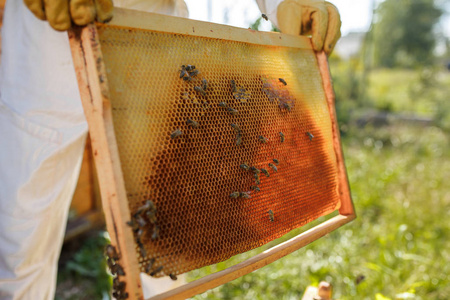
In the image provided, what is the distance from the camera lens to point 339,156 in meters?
2.03

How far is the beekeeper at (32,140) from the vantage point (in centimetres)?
172

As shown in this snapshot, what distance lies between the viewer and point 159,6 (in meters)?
2.06

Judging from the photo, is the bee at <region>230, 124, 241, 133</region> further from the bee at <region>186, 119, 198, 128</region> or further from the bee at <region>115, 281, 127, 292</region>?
the bee at <region>115, 281, 127, 292</region>

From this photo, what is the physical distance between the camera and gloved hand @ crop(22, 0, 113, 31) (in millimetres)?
1131

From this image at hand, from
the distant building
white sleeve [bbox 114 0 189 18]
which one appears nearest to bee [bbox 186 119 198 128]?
white sleeve [bbox 114 0 189 18]

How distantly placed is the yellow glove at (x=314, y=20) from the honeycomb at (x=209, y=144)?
0.21m

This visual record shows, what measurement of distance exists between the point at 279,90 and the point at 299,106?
16 centimetres

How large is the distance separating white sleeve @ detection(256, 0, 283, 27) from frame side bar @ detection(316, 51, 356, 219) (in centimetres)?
36

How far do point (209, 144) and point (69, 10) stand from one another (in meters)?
0.69

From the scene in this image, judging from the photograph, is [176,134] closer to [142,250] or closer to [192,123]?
[192,123]

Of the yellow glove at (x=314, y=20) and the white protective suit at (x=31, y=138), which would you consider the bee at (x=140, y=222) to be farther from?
the yellow glove at (x=314, y=20)

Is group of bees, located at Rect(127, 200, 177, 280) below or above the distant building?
below

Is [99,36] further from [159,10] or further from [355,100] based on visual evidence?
[355,100]

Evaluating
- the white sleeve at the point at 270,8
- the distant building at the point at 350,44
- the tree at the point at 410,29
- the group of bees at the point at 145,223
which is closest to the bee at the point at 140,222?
the group of bees at the point at 145,223
